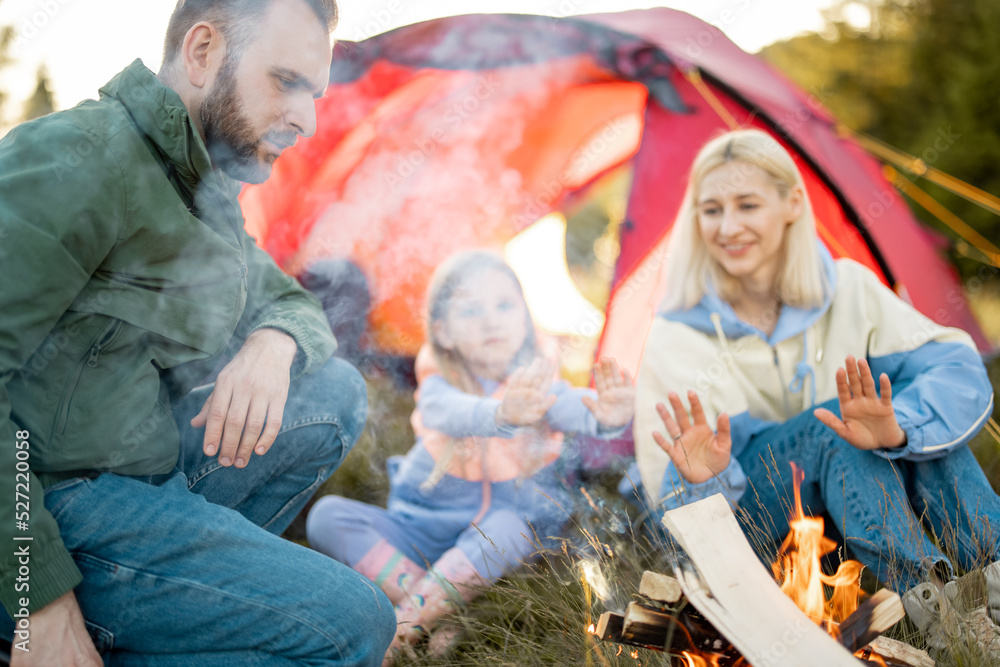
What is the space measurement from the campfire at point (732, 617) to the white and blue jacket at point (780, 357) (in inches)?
20.7

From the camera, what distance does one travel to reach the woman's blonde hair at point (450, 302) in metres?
2.34

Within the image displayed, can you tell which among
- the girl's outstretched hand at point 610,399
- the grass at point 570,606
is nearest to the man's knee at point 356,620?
the grass at point 570,606

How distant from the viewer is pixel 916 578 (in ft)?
4.91

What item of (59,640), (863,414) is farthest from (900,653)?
(59,640)

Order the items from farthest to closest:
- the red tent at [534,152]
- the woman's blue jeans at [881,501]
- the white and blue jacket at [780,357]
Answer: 1. the red tent at [534,152]
2. the white and blue jacket at [780,357]
3. the woman's blue jeans at [881,501]

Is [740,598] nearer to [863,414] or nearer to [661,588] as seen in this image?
[661,588]

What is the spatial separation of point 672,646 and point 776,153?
143 cm

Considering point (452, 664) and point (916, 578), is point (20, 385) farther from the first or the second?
point (916, 578)

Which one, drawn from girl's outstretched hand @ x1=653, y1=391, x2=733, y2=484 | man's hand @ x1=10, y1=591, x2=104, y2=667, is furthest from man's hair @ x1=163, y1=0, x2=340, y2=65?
girl's outstretched hand @ x1=653, y1=391, x2=733, y2=484

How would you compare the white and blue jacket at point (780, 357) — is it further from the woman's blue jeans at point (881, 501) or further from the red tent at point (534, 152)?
the red tent at point (534, 152)

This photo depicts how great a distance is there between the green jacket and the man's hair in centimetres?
12

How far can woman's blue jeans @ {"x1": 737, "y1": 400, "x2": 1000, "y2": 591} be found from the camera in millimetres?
1488

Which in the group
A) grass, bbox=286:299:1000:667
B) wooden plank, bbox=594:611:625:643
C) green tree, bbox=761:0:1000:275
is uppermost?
green tree, bbox=761:0:1000:275

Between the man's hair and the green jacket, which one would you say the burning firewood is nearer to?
the green jacket
